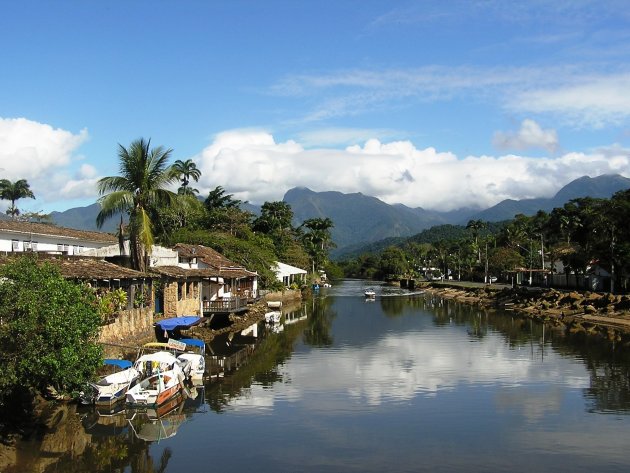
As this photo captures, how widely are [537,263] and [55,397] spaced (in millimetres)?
101751

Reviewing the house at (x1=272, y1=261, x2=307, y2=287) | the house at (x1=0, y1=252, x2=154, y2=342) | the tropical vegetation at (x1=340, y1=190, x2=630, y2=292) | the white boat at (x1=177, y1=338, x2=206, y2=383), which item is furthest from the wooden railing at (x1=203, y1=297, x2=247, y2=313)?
the tropical vegetation at (x1=340, y1=190, x2=630, y2=292)

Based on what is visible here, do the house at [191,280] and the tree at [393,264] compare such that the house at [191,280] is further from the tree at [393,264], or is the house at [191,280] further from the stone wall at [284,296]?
the tree at [393,264]

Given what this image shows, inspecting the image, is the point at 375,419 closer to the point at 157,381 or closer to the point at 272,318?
the point at 157,381

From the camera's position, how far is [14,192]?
312 feet

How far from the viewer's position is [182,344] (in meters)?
34.2

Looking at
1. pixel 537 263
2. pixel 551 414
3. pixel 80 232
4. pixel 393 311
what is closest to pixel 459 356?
pixel 551 414

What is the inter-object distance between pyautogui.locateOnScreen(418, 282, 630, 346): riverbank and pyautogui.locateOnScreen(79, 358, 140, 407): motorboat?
123ft

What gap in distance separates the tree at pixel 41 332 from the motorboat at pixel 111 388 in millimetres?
3998

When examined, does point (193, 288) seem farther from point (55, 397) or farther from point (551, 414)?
point (551, 414)

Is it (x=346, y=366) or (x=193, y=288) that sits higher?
(x=193, y=288)

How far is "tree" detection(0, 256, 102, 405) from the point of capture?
719 inches

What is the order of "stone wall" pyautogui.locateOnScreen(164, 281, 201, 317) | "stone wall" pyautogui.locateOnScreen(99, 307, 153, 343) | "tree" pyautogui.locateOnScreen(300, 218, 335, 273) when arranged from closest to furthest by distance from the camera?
1. "stone wall" pyautogui.locateOnScreen(99, 307, 153, 343)
2. "stone wall" pyautogui.locateOnScreen(164, 281, 201, 317)
3. "tree" pyautogui.locateOnScreen(300, 218, 335, 273)

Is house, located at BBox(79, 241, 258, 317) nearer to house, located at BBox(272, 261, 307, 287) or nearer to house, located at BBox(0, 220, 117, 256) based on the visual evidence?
house, located at BBox(0, 220, 117, 256)

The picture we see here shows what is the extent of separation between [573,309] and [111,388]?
2164 inches
